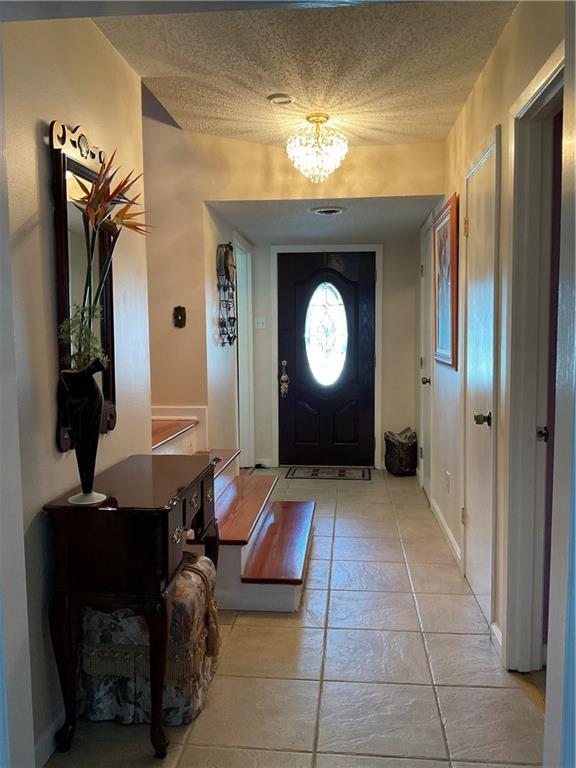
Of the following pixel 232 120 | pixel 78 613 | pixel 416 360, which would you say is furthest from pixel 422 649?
pixel 416 360

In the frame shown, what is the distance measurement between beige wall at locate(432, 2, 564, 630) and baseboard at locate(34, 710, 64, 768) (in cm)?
163

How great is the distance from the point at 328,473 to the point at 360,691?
323 cm

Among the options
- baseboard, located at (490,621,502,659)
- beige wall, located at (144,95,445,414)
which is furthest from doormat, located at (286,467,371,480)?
baseboard, located at (490,621,502,659)

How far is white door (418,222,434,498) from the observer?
173 inches

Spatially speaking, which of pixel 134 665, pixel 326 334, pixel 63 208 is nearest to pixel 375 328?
pixel 326 334

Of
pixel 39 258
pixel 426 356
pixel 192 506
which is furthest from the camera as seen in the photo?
pixel 426 356

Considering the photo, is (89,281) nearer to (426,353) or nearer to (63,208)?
(63,208)

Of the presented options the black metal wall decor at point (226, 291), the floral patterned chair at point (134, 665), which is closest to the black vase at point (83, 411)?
the floral patterned chair at point (134, 665)

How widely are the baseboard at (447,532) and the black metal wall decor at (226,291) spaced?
72.8 inches

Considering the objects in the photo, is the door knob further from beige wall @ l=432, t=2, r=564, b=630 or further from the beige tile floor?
the beige tile floor

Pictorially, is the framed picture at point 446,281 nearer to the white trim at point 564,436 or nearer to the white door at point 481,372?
the white door at point 481,372

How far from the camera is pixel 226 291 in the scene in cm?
421

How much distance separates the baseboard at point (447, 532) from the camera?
10.7ft

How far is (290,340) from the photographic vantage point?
553 cm
